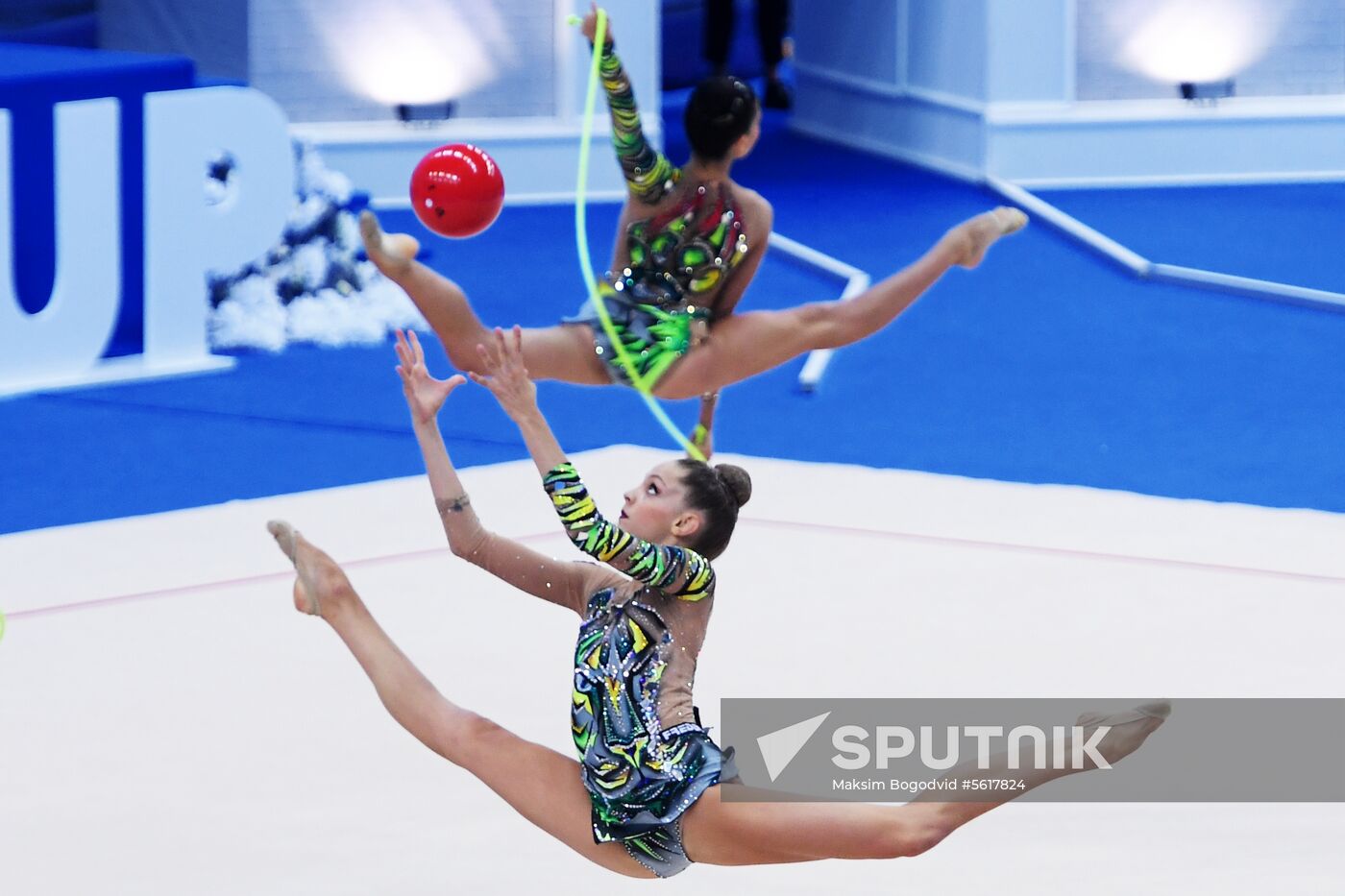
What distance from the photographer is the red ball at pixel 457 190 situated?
13.5ft

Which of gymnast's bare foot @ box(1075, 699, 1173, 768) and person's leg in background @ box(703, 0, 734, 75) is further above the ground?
gymnast's bare foot @ box(1075, 699, 1173, 768)

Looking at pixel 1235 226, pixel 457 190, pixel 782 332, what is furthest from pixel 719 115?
pixel 1235 226

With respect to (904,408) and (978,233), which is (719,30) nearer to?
(904,408)

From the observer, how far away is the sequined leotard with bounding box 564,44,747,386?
14.9 feet

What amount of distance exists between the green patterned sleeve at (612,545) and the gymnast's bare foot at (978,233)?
1246 mm

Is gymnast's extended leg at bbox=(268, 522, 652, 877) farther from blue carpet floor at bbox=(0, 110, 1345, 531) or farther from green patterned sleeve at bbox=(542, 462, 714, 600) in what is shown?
blue carpet floor at bbox=(0, 110, 1345, 531)

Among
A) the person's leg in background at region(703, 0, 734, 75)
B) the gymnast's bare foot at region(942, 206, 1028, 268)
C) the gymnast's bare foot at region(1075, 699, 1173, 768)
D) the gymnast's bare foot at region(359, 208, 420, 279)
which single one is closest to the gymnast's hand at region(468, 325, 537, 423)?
the gymnast's bare foot at region(359, 208, 420, 279)

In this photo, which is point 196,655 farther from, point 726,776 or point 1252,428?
point 1252,428

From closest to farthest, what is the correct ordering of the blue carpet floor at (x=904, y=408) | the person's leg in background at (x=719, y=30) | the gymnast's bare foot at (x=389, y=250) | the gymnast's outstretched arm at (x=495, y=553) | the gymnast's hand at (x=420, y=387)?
1. the gymnast's hand at (x=420, y=387)
2. the gymnast's outstretched arm at (x=495, y=553)
3. the gymnast's bare foot at (x=389, y=250)
4. the blue carpet floor at (x=904, y=408)
5. the person's leg in background at (x=719, y=30)

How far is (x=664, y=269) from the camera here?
4570 mm


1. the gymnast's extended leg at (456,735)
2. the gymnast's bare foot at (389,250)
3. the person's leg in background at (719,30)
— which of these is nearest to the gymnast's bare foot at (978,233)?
the gymnast's bare foot at (389,250)

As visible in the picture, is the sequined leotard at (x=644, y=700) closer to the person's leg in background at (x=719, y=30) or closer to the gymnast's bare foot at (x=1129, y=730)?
the gymnast's bare foot at (x=1129, y=730)

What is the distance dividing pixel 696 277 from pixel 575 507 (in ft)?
4.26

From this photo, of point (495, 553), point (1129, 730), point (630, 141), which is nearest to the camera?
point (1129, 730)
